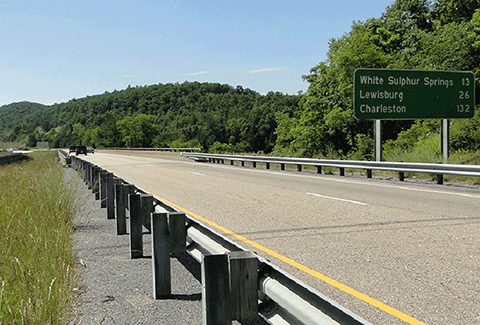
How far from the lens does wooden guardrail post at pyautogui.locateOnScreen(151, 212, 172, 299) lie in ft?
15.5

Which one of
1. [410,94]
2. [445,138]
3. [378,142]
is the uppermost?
[410,94]

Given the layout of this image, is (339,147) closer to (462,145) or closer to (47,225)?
(462,145)

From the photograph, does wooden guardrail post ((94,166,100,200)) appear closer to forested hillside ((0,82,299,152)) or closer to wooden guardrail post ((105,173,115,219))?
wooden guardrail post ((105,173,115,219))

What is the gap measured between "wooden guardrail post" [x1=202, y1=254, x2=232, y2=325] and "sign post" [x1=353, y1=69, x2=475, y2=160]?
758 inches

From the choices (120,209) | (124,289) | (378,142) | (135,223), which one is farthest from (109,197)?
(378,142)

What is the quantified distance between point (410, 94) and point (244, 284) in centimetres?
2031

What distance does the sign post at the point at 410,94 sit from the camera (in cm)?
2136

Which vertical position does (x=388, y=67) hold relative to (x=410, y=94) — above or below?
above

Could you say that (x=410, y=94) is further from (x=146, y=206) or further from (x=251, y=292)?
(x=251, y=292)

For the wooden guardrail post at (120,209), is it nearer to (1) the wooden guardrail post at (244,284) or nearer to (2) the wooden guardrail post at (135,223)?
(2) the wooden guardrail post at (135,223)

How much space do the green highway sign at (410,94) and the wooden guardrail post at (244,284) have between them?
1920 centimetres

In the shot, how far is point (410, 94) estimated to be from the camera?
843 inches

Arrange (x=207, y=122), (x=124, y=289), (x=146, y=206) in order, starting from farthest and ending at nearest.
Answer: (x=207, y=122) < (x=146, y=206) < (x=124, y=289)

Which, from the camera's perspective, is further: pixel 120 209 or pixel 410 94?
pixel 410 94
